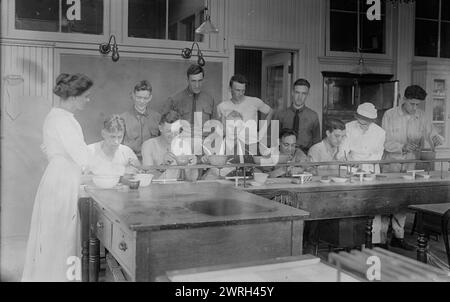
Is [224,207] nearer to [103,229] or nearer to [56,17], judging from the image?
[103,229]

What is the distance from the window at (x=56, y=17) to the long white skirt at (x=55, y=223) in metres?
2.27

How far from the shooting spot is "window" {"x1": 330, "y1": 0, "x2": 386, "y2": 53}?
20.8ft

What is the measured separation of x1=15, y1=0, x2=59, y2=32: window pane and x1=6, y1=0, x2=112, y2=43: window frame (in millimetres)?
50

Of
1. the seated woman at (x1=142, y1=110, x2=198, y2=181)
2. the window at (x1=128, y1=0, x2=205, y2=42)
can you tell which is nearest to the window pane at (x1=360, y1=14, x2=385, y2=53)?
the window at (x1=128, y1=0, x2=205, y2=42)

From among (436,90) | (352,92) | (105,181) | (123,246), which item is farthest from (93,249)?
(436,90)

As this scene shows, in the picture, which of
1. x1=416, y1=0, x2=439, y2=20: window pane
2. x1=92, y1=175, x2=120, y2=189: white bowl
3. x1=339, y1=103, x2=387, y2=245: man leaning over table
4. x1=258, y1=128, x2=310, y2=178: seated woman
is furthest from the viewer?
x1=416, y1=0, x2=439, y2=20: window pane

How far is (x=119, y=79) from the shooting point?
5.27m

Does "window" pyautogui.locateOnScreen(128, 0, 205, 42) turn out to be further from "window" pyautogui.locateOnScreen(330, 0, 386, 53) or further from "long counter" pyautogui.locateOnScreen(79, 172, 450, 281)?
"long counter" pyautogui.locateOnScreen(79, 172, 450, 281)

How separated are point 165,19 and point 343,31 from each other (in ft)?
7.47

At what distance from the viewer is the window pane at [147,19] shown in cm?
530

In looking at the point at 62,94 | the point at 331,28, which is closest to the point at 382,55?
the point at 331,28

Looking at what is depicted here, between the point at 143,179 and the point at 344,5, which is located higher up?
the point at 344,5

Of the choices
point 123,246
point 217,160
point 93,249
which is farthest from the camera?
point 217,160
